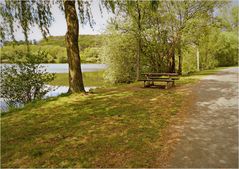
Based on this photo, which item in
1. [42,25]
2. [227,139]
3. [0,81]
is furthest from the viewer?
[0,81]

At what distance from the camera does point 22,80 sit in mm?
13422

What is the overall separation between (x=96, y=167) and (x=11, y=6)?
24.5 ft

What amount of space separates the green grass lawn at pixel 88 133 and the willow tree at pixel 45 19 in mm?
1735

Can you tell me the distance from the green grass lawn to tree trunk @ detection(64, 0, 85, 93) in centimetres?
134

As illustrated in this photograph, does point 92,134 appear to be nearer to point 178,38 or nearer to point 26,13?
point 26,13

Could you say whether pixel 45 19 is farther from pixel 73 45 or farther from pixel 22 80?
pixel 22 80

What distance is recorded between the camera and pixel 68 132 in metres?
6.25

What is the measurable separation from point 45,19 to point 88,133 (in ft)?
20.2

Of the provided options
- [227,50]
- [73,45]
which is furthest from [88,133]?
[227,50]

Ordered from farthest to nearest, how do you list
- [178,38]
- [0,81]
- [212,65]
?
[212,65] < [178,38] < [0,81]

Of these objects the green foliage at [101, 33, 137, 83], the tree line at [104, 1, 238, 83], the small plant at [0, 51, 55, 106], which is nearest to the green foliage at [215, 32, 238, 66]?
the tree line at [104, 1, 238, 83]

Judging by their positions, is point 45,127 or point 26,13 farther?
point 26,13

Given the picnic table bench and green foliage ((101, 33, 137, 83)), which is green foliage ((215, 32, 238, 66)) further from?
the picnic table bench

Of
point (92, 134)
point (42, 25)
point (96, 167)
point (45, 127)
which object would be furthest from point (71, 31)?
point (96, 167)
